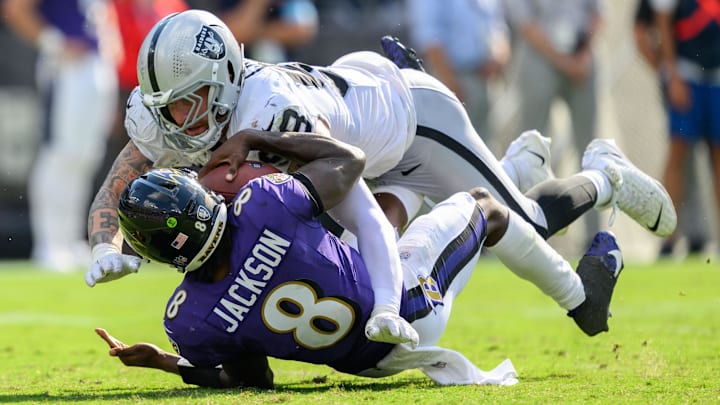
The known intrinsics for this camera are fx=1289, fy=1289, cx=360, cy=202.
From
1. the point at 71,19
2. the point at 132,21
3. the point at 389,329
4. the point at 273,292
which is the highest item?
the point at 273,292

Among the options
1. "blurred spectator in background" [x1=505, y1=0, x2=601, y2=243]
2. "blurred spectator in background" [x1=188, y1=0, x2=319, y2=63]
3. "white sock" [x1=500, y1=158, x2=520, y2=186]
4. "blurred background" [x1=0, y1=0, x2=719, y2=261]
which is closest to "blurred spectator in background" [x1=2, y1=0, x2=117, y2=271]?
"blurred background" [x1=0, y1=0, x2=719, y2=261]

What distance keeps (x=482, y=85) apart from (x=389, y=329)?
257 inches

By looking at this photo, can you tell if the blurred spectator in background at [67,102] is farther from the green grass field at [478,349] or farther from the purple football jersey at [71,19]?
the green grass field at [478,349]

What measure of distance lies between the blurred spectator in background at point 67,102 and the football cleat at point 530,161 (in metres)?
5.31

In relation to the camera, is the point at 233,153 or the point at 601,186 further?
the point at 601,186

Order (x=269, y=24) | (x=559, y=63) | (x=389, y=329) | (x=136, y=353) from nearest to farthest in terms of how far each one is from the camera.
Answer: (x=389, y=329), (x=136, y=353), (x=559, y=63), (x=269, y=24)

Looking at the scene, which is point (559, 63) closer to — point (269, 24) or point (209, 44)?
point (269, 24)

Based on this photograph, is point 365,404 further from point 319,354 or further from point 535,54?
point 535,54

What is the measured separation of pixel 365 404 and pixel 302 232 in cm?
57

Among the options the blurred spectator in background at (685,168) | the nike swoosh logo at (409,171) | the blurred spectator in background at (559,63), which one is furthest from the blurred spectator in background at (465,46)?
the nike swoosh logo at (409,171)

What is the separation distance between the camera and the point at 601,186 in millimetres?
5273

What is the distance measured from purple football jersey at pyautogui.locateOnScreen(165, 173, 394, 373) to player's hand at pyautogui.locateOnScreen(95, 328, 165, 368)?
341mm

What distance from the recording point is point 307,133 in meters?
4.11

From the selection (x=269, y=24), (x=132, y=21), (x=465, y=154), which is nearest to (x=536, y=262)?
(x=465, y=154)
